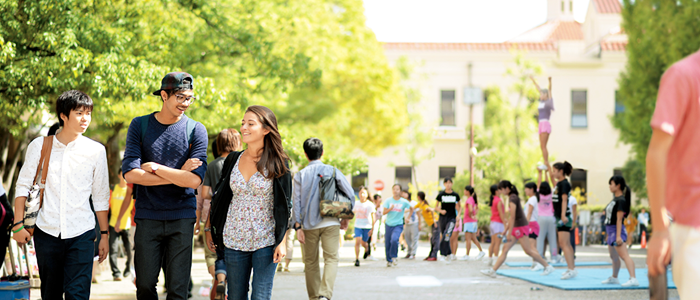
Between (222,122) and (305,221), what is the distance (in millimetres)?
8030

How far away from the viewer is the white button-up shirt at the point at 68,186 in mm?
5324

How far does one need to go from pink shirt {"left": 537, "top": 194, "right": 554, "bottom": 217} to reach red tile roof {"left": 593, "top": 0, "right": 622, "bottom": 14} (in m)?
32.5

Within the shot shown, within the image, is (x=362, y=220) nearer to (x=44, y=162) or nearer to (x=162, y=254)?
(x=162, y=254)

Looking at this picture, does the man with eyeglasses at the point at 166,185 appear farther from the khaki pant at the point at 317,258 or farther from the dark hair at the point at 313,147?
the dark hair at the point at 313,147

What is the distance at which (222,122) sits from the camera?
16.4 metres

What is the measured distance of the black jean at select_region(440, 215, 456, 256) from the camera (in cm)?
1816

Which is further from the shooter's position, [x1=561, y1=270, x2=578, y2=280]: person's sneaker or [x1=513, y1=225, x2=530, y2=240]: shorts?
[x1=513, y1=225, x2=530, y2=240]: shorts

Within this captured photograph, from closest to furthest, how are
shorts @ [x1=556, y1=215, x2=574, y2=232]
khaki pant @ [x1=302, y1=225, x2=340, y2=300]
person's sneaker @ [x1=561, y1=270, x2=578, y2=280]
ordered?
khaki pant @ [x1=302, y1=225, x2=340, y2=300] → person's sneaker @ [x1=561, y1=270, x2=578, y2=280] → shorts @ [x1=556, y1=215, x2=574, y2=232]

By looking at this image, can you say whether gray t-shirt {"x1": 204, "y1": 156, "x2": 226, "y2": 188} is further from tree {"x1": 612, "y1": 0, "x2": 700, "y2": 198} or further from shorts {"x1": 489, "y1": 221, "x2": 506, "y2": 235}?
tree {"x1": 612, "y1": 0, "x2": 700, "y2": 198}

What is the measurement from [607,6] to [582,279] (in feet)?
116

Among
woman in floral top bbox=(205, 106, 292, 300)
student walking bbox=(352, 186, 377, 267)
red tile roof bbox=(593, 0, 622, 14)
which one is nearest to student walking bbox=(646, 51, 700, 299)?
woman in floral top bbox=(205, 106, 292, 300)

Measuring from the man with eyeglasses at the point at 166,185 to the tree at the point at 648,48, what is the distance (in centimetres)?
2178

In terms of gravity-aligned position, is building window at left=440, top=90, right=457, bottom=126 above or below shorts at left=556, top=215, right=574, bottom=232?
above

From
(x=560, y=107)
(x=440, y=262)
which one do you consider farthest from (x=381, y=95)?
(x=560, y=107)
